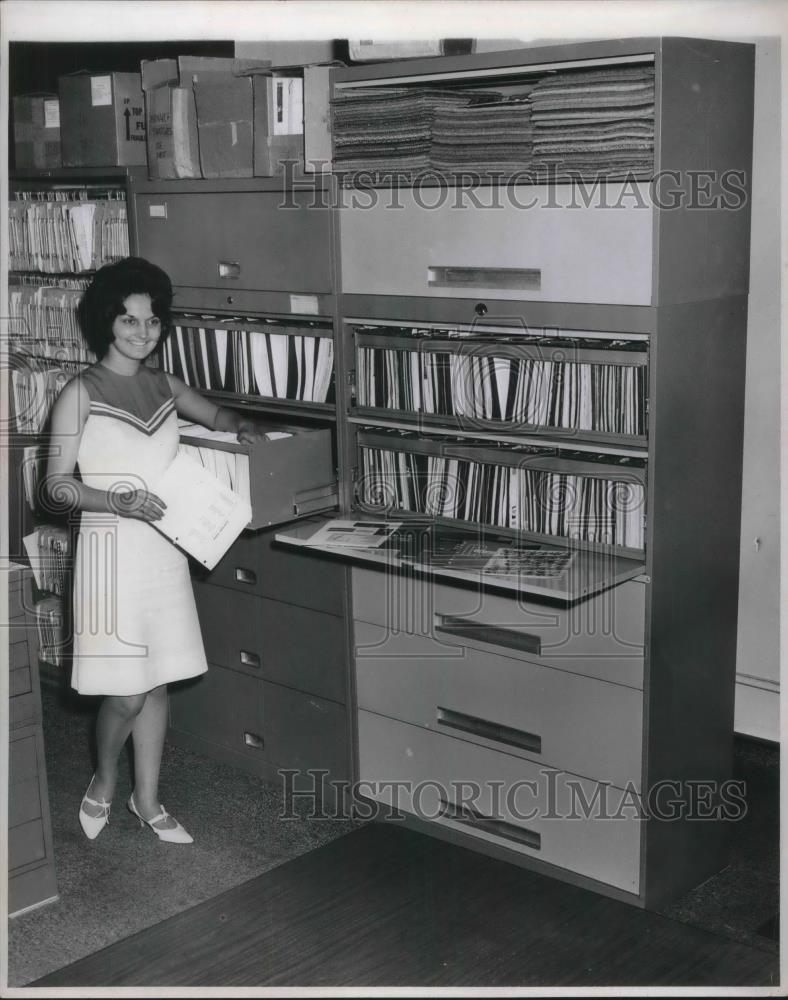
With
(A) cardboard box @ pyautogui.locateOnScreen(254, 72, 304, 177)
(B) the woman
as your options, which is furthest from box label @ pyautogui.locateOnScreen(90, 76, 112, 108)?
(B) the woman

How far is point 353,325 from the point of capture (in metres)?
3.10

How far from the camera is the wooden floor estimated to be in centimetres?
253

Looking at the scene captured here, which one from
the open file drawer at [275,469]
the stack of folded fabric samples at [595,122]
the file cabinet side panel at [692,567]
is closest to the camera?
the stack of folded fabric samples at [595,122]

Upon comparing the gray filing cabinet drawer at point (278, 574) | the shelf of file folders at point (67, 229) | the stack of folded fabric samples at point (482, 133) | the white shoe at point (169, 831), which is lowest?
the white shoe at point (169, 831)

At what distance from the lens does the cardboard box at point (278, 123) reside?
3.03 m

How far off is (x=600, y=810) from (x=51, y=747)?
175 centimetres

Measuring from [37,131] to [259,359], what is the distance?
1141mm

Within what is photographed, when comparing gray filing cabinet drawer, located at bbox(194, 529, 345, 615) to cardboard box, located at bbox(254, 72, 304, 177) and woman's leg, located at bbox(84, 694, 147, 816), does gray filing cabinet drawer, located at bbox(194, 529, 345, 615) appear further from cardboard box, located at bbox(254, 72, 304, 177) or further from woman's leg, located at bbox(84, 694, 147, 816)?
cardboard box, located at bbox(254, 72, 304, 177)

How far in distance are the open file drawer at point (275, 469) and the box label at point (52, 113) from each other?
46.7 inches

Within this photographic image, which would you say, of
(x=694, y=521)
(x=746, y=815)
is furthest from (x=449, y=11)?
(x=746, y=815)

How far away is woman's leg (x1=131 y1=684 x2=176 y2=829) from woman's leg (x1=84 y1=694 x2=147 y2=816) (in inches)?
1.1

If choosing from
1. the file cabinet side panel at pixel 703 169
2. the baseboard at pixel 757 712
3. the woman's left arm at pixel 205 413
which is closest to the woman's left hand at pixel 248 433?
the woman's left arm at pixel 205 413

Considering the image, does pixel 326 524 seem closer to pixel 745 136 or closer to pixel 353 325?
pixel 353 325

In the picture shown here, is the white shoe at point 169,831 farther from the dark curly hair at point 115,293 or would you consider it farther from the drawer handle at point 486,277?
the drawer handle at point 486,277
